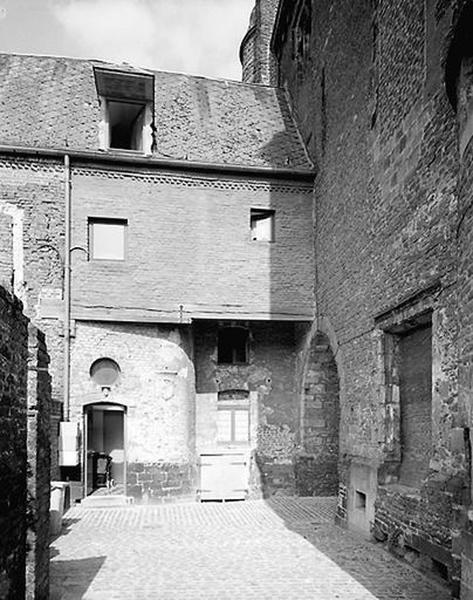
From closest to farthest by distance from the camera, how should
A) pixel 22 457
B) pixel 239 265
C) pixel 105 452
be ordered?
1. pixel 22 457
2. pixel 239 265
3. pixel 105 452

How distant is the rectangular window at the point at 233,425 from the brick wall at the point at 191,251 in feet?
9.09

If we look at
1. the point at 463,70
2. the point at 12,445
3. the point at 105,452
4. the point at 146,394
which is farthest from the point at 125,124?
the point at 12,445

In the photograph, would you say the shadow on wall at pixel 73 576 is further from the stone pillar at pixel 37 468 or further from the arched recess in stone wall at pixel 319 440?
the arched recess in stone wall at pixel 319 440

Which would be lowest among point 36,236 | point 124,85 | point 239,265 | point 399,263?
point 399,263

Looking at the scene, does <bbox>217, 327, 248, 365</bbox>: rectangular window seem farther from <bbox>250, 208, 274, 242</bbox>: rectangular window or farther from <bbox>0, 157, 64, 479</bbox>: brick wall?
<bbox>0, 157, 64, 479</bbox>: brick wall

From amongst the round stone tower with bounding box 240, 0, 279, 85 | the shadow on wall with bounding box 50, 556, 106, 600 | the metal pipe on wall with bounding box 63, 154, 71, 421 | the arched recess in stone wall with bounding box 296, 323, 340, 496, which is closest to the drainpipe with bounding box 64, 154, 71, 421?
the metal pipe on wall with bounding box 63, 154, 71, 421

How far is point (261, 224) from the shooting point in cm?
1600

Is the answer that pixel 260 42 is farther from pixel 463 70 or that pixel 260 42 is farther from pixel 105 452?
pixel 463 70

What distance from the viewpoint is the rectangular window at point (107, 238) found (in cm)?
1513

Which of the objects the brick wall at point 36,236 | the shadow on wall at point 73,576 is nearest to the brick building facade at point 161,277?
the brick wall at point 36,236

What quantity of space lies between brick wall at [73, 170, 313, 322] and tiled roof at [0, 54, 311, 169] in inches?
34.2

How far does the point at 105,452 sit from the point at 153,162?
25.4 ft

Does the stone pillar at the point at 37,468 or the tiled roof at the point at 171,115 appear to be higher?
the tiled roof at the point at 171,115

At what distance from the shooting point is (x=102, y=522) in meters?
12.9
